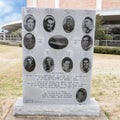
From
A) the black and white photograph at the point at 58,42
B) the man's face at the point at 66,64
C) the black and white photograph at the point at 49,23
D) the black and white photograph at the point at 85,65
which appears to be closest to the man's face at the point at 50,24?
the black and white photograph at the point at 49,23

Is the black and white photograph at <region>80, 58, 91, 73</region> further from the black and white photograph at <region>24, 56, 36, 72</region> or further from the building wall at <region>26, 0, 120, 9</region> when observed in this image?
the building wall at <region>26, 0, 120, 9</region>

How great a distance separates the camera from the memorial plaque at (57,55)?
5117 millimetres

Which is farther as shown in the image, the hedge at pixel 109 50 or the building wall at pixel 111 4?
the building wall at pixel 111 4

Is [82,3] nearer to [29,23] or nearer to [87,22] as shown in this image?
[87,22]

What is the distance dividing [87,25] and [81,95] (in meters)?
1.35

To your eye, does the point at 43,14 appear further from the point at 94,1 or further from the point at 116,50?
the point at 94,1

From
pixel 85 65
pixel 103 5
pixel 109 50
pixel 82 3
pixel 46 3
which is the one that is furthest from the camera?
pixel 46 3

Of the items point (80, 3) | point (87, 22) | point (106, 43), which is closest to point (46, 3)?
point (80, 3)

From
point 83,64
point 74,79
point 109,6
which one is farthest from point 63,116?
point 109,6

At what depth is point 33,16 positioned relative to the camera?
5070mm

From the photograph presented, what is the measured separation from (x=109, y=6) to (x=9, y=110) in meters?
40.9

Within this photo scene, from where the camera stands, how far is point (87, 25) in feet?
17.0

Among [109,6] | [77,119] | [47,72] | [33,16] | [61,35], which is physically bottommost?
[77,119]

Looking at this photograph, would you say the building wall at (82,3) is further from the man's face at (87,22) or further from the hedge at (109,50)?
the man's face at (87,22)
